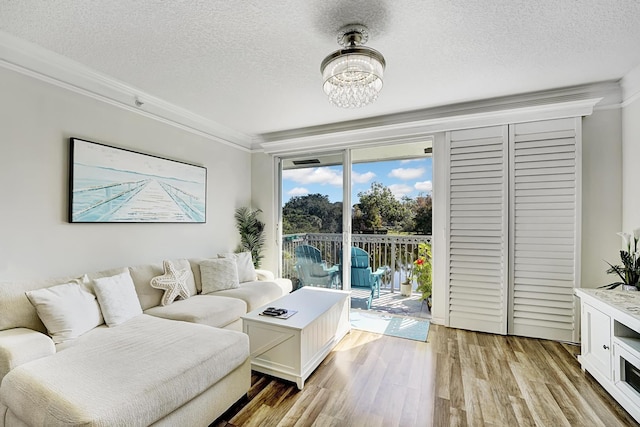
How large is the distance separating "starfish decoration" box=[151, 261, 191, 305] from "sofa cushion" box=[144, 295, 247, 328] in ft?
0.26

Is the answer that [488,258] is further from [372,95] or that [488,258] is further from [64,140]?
[64,140]

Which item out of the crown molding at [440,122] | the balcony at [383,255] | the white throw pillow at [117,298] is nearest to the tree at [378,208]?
the balcony at [383,255]

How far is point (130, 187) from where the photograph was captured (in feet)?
9.64

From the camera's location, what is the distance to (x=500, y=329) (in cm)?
323

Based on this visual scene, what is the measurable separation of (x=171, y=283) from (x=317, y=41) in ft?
8.32

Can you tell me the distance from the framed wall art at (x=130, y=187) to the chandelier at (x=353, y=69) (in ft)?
7.06

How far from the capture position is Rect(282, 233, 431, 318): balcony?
423cm

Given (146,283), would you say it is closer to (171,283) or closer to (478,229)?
(171,283)

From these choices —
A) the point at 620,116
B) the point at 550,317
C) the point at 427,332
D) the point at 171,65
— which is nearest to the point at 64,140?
the point at 171,65

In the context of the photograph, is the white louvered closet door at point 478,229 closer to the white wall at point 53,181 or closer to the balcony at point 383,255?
the balcony at point 383,255

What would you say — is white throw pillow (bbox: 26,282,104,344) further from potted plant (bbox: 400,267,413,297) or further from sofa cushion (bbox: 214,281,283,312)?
potted plant (bbox: 400,267,413,297)

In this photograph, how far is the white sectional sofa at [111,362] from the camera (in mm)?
1358

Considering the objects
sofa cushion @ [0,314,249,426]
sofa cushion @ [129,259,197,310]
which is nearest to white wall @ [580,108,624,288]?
sofa cushion @ [0,314,249,426]

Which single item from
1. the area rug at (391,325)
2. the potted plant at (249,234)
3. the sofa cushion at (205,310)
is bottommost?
the area rug at (391,325)
